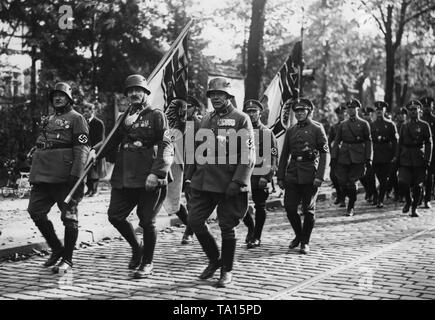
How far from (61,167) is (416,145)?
7951mm

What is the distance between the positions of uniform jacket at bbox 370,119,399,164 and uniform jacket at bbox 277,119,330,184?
20.1ft

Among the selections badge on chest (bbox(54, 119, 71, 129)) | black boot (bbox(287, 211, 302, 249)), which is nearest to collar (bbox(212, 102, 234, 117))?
badge on chest (bbox(54, 119, 71, 129))

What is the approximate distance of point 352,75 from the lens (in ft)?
150

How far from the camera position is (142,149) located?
6.62 meters

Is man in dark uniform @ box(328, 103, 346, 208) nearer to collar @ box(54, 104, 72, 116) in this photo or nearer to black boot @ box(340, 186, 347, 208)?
black boot @ box(340, 186, 347, 208)

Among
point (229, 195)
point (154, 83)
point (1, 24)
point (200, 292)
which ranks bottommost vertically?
point (200, 292)

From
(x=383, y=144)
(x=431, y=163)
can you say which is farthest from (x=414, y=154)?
(x=431, y=163)

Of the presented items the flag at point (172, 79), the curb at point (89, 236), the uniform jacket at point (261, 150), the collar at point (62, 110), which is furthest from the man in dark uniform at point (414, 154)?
the collar at point (62, 110)

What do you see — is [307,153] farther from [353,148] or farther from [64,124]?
[353,148]

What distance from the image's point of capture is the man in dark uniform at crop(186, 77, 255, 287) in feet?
20.6

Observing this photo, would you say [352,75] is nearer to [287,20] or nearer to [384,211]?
[287,20]
